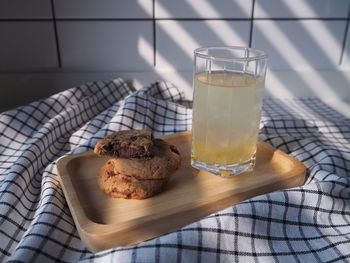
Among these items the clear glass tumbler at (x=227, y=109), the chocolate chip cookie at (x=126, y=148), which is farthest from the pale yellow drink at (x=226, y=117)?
the chocolate chip cookie at (x=126, y=148)

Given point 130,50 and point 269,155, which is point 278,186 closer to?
point 269,155

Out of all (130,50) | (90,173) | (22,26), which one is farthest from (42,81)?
(90,173)

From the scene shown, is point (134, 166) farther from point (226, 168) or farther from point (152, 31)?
point (152, 31)

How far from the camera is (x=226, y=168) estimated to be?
59cm

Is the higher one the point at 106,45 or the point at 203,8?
the point at 203,8

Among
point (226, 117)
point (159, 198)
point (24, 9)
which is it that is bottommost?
point (159, 198)

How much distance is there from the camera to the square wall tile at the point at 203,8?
0.98 metres

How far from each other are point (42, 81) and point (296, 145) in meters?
0.74

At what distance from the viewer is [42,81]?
1022 mm

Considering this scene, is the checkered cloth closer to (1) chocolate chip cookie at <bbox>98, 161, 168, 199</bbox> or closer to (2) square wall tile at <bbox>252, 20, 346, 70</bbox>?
(1) chocolate chip cookie at <bbox>98, 161, 168, 199</bbox>

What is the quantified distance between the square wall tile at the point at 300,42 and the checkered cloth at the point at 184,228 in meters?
0.28

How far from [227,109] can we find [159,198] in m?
0.18

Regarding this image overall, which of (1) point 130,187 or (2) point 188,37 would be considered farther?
(2) point 188,37

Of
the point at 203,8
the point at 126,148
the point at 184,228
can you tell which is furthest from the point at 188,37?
the point at 184,228
